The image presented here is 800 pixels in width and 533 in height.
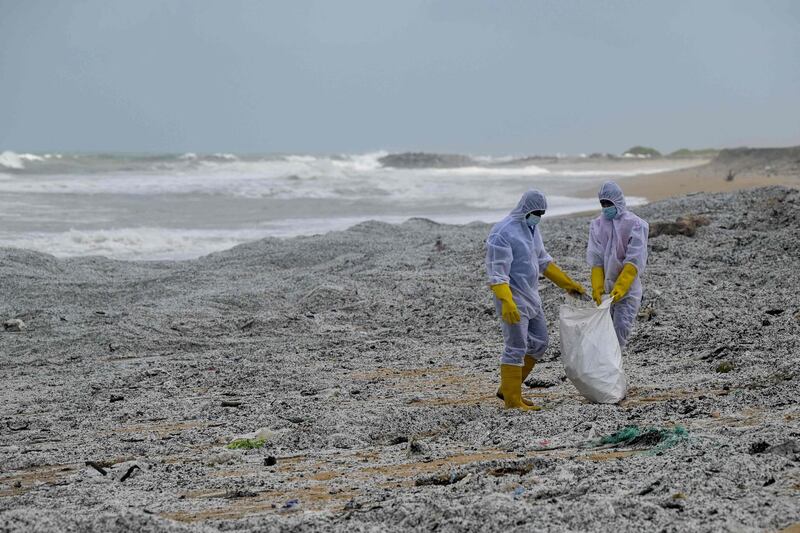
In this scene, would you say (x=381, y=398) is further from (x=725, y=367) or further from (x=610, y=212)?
(x=725, y=367)

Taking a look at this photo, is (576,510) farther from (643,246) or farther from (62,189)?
(62,189)

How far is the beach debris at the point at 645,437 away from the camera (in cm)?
544

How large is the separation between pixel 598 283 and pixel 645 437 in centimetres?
225

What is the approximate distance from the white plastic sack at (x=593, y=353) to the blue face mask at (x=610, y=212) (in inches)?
32.9

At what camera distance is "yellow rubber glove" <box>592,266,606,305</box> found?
764 cm

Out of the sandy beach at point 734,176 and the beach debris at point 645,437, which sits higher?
the sandy beach at point 734,176

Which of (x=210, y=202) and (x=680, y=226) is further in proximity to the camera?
(x=210, y=202)

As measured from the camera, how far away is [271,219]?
2523cm

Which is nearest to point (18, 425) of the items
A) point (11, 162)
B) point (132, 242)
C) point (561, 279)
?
point (561, 279)

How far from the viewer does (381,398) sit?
7691 millimetres

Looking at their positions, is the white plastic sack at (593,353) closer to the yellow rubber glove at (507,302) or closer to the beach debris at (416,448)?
the yellow rubber glove at (507,302)

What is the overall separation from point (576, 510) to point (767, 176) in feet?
92.3

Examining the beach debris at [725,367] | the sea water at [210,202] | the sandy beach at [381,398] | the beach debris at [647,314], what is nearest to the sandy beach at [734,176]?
the sea water at [210,202]

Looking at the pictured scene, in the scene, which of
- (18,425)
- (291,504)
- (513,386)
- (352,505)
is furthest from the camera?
(18,425)
